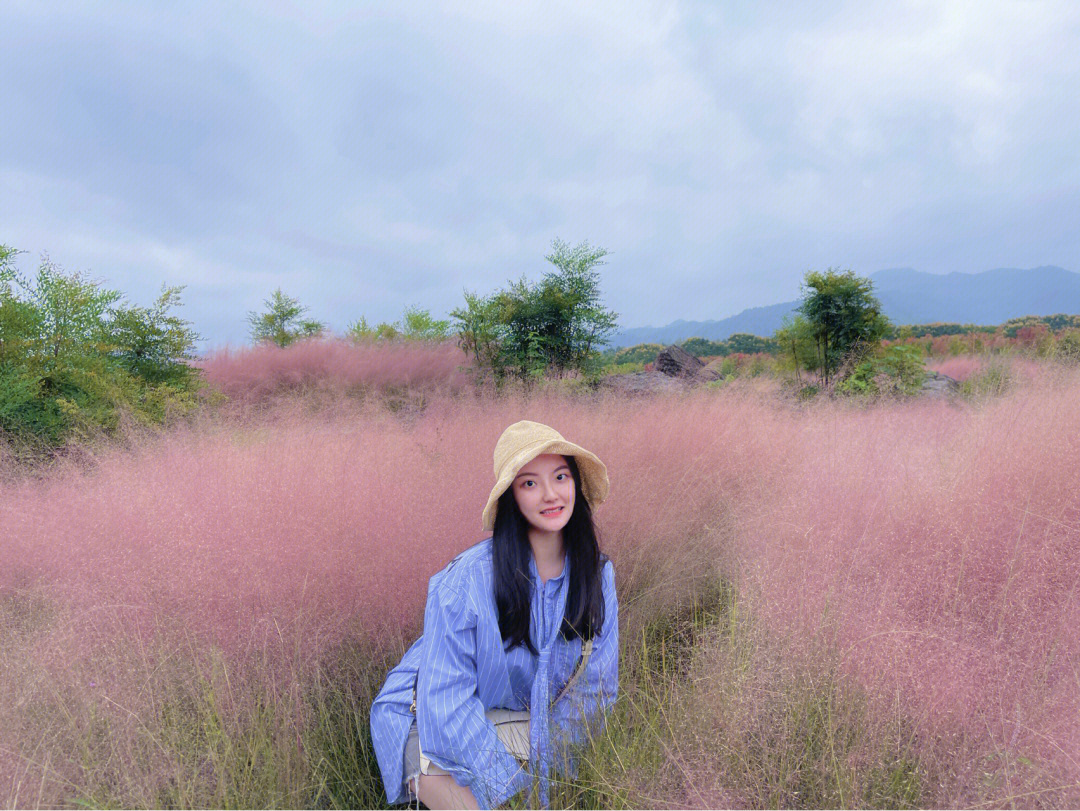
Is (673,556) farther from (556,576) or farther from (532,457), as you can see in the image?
(532,457)

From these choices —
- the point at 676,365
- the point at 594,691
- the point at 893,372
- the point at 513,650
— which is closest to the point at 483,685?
the point at 513,650

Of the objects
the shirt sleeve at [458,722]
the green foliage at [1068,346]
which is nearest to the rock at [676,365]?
the green foliage at [1068,346]

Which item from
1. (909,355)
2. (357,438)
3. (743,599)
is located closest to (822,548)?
(743,599)

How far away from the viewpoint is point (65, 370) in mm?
5805

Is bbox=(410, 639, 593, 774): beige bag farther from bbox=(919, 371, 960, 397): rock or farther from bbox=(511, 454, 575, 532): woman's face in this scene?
bbox=(919, 371, 960, 397): rock

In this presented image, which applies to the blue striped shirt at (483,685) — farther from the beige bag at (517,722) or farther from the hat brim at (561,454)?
the hat brim at (561,454)

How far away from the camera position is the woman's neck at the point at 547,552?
2074 mm

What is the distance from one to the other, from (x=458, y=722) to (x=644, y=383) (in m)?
8.21

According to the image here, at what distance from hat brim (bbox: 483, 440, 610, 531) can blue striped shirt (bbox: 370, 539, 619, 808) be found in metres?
0.19

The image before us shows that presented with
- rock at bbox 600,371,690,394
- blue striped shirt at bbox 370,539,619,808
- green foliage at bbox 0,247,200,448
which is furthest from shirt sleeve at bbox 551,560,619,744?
rock at bbox 600,371,690,394

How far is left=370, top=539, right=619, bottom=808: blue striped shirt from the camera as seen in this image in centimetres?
184

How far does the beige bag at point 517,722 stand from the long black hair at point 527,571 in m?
0.09

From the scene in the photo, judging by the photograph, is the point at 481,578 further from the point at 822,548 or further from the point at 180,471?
the point at 180,471

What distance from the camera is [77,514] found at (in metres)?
3.63
